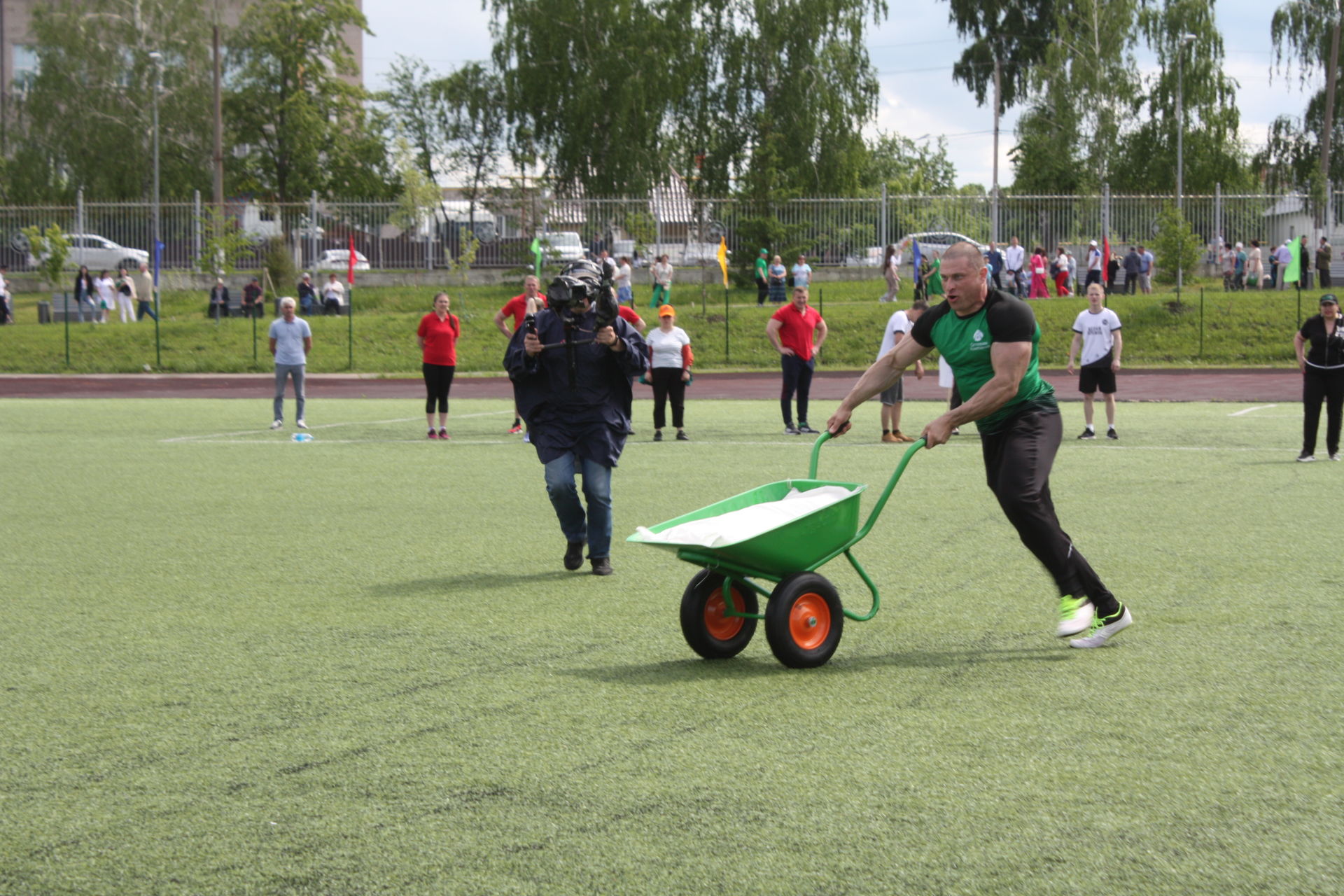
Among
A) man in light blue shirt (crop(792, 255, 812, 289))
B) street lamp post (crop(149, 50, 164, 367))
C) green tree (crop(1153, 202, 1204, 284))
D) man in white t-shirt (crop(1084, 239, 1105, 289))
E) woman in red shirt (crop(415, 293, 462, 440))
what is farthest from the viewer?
man in light blue shirt (crop(792, 255, 812, 289))

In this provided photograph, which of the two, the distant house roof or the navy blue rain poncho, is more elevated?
the distant house roof

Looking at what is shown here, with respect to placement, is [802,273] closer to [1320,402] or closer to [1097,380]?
[1097,380]

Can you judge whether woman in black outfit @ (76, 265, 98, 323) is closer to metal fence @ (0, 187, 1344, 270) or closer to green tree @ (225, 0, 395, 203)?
metal fence @ (0, 187, 1344, 270)

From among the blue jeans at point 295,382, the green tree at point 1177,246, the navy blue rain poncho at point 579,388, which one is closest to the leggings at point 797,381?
the blue jeans at point 295,382

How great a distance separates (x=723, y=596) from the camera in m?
6.36

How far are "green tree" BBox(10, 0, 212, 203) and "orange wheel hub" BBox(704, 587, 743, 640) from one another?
56.2m

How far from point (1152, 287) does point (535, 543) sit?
33712 millimetres

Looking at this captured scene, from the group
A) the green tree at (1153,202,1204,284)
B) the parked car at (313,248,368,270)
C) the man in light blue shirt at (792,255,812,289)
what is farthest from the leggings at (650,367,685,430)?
the parked car at (313,248,368,270)

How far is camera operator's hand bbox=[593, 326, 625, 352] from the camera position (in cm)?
825

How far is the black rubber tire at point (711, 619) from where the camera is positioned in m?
6.31

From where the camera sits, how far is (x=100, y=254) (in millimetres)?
46406

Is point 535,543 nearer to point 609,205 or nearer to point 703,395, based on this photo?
point 703,395

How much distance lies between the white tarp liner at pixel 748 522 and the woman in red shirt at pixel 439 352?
1237 centimetres

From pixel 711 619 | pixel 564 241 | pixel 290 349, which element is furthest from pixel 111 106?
pixel 711 619
